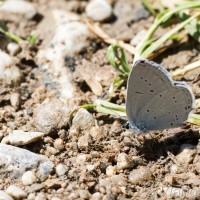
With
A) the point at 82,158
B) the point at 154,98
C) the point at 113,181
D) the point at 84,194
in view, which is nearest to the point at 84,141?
the point at 82,158

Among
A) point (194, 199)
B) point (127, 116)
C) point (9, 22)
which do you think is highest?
point (9, 22)

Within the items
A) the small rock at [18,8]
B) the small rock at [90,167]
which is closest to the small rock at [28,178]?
the small rock at [90,167]

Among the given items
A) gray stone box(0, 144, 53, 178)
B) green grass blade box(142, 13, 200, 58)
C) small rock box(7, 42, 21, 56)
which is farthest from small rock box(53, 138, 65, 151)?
small rock box(7, 42, 21, 56)

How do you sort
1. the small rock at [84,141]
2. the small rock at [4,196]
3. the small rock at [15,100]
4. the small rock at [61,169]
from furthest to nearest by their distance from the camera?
the small rock at [15,100]
the small rock at [84,141]
the small rock at [61,169]
the small rock at [4,196]

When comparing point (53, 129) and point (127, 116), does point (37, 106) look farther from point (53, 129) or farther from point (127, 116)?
point (127, 116)

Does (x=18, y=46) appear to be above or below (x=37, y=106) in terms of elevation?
above

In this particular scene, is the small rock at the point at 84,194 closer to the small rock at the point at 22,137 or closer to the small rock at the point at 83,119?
the small rock at the point at 22,137

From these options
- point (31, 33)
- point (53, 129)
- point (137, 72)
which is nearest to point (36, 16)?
point (31, 33)
